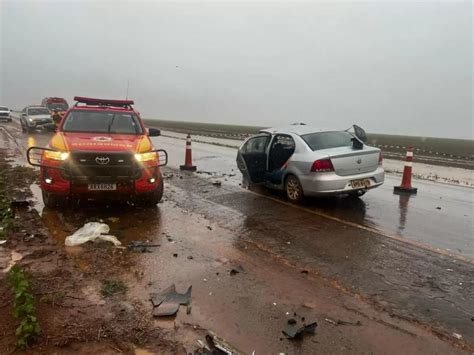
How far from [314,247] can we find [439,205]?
15.8 feet

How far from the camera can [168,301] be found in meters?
3.98

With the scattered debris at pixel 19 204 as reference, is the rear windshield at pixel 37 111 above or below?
above

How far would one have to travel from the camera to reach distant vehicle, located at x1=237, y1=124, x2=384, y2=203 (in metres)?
7.77

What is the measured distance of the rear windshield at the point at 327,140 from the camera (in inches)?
328

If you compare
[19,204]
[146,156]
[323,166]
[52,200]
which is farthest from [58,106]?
[323,166]

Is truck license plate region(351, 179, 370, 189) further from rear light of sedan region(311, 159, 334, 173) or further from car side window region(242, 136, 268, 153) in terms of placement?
car side window region(242, 136, 268, 153)

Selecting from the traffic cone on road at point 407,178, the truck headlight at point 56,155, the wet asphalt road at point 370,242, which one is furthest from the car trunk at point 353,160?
the truck headlight at point 56,155

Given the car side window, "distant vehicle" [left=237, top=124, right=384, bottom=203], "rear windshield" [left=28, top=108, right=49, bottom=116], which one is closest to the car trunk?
"distant vehicle" [left=237, top=124, right=384, bottom=203]

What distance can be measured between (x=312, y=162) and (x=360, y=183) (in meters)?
1.07

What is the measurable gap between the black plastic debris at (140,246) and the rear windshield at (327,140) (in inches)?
162

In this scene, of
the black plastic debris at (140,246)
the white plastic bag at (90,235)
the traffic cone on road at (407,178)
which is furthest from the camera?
the traffic cone on road at (407,178)

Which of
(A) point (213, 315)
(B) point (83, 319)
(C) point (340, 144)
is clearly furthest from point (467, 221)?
(B) point (83, 319)

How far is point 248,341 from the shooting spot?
3334mm

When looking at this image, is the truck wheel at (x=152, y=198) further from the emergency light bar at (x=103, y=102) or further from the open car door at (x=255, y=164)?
the emergency light bar at (x=103, y=102)
